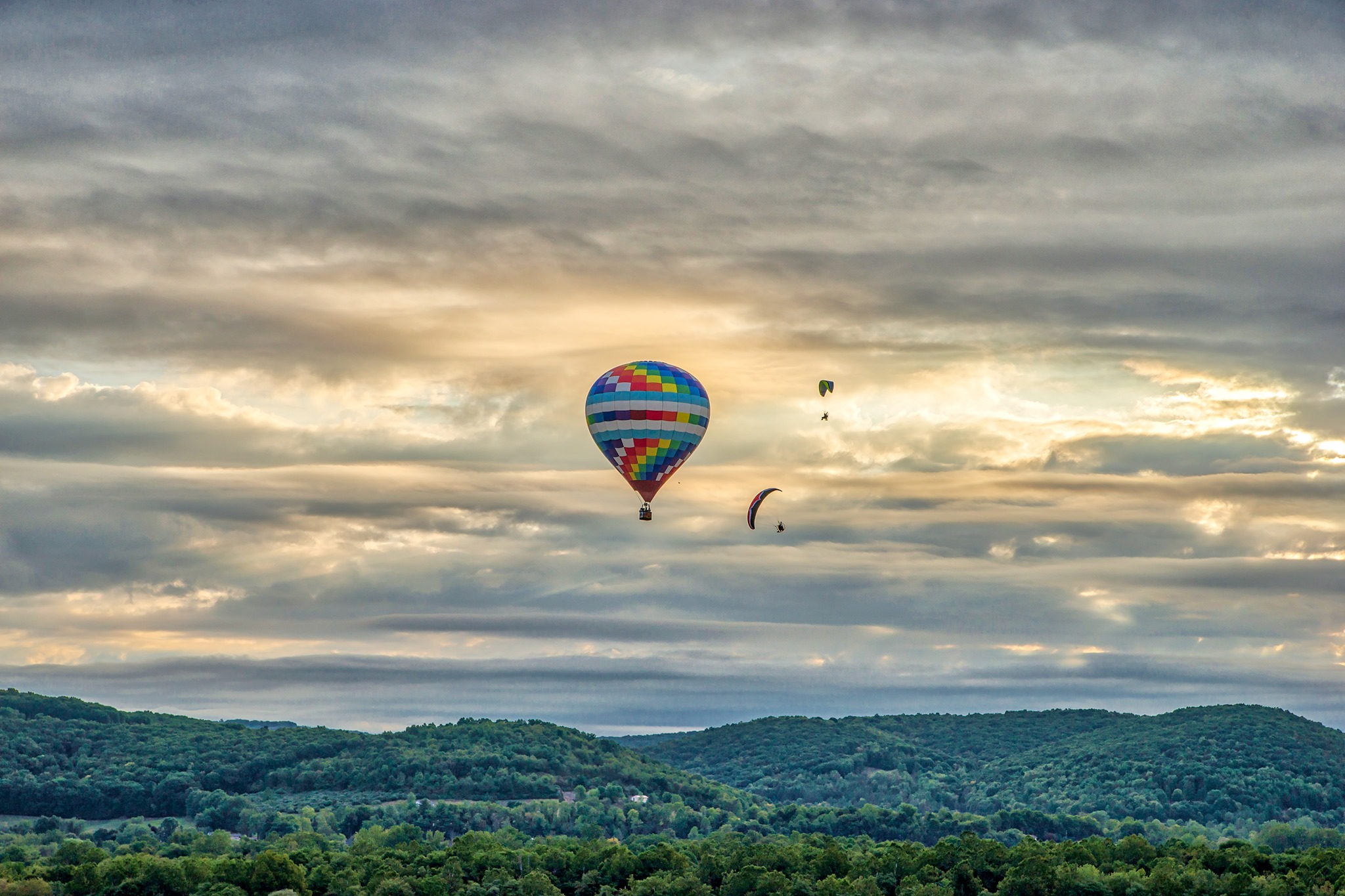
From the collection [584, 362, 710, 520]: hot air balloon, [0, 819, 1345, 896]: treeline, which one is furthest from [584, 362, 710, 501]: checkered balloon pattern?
[0, 819, 1345, 896]: treeline

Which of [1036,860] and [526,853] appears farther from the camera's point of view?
[526,853]

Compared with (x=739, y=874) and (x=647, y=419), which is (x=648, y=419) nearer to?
(x=647, y=419)

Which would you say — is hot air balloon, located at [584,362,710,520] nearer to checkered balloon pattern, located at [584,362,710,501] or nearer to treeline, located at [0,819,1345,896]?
checkered balloon pattern, located at [584,362,710,501]

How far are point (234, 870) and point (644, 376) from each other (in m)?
70.9

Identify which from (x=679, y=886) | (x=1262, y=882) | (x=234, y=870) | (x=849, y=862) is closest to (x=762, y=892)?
(x=679, y=886)

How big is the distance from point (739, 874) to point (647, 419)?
49375 millimetres

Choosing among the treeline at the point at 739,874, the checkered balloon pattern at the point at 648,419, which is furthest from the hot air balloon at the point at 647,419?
the treeline at the point at 739,874

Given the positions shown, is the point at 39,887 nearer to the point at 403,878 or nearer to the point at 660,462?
the point at 403,878

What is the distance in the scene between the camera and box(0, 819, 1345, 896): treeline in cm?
14950

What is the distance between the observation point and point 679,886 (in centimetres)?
15550

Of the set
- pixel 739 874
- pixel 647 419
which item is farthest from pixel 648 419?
pixel 739 874

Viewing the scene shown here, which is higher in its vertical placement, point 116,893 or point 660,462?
point 660,462

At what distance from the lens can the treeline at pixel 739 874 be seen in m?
150

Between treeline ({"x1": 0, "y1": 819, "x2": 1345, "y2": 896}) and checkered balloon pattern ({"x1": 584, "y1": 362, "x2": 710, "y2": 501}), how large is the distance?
140 feet
